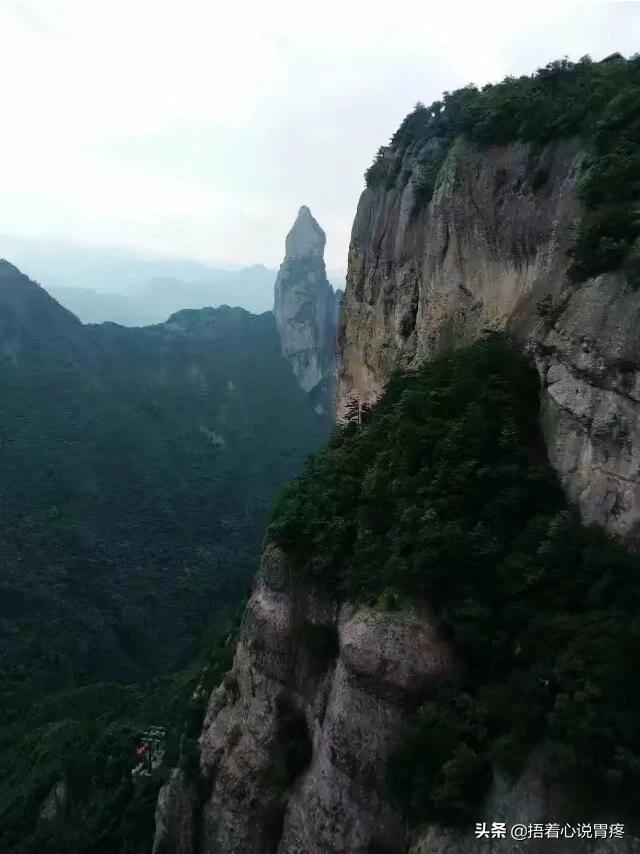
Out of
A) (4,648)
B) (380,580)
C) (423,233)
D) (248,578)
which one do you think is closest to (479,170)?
(423,233)

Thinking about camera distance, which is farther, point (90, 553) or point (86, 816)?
point (90, 553)

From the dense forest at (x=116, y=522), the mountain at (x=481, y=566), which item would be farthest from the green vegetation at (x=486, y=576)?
the dense forest at (x=116, y=522)

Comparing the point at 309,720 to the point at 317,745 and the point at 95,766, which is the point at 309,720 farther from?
the point at 95,766

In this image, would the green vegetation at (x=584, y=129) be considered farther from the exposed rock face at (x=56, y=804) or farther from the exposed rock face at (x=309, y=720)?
the exposed rock face at (x=56, y=804)

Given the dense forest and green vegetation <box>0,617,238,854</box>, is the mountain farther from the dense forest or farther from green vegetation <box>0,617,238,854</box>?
the dense forest

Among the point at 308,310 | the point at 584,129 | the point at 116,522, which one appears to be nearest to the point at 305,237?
the point at 308,310

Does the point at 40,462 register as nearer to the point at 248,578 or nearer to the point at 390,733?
the point at 248,578
